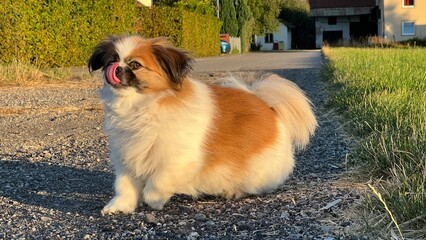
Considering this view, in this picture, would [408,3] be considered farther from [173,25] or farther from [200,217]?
[200,217]

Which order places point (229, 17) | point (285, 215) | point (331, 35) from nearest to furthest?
1. point (285, 215)
2. point (229, 17)
3. point (331, 35)

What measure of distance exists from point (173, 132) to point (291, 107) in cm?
116

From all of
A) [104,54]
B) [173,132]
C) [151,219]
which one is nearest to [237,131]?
[173,132]

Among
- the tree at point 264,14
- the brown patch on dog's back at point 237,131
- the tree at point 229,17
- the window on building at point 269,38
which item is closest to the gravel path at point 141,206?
the brown patch on dog's back at point 237,131

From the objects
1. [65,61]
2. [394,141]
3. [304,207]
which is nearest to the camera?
[304,207]

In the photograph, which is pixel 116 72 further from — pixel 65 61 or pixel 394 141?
pixel 65 61

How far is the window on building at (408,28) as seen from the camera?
48125 millimetres

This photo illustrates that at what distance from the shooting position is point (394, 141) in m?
3.64

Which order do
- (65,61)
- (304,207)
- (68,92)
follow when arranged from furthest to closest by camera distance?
(65,61), (68,92), (304,207)

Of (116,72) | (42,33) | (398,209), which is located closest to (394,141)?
(398,209)

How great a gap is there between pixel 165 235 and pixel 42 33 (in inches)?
588

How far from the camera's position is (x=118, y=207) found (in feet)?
10.9

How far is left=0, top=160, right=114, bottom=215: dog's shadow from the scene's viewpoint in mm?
3609

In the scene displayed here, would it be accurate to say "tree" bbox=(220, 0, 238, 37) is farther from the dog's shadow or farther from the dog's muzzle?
the dog's muzzle
